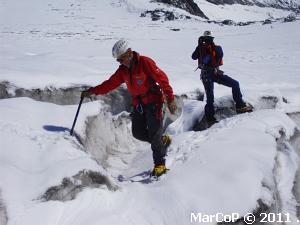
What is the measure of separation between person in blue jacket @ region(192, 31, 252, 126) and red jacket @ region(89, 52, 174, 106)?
2.24m

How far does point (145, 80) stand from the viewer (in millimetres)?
5832

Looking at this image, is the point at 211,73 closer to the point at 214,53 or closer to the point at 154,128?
the point at 214,53

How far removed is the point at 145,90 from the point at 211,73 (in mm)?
2599

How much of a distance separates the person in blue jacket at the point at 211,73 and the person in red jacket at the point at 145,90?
224 centimetres

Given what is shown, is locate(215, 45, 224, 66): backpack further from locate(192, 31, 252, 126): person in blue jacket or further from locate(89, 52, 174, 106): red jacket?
locate(89, 52, 174, 106): red jacket

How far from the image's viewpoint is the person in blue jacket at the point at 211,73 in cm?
800

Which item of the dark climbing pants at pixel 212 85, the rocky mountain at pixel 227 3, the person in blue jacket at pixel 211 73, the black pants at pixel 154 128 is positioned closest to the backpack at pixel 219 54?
the person in blue jacket at pixel 211 73

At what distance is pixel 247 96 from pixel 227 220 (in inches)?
206

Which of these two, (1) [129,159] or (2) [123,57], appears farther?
(1) [129,159]

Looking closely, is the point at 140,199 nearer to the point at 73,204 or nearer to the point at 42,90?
the point at 73,204

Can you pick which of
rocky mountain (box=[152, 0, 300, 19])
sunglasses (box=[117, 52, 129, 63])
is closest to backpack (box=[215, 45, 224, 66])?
sunglasses (box=[117, 52, 129, 63])

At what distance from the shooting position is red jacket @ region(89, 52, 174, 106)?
226 inches

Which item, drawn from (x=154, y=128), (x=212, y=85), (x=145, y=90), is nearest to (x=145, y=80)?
(x=145, y=90)

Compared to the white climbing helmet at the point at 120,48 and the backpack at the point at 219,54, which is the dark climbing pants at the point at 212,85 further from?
the white climbing helmet at the point at 120,48
